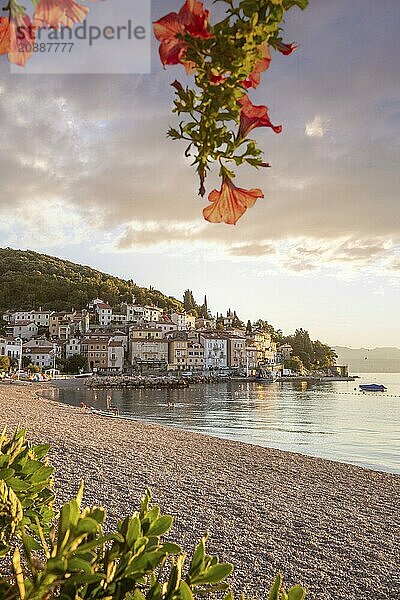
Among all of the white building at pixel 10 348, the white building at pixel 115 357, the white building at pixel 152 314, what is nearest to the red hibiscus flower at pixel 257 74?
the white building at pixel 10 348

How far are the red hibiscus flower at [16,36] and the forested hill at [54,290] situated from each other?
94.8 metres

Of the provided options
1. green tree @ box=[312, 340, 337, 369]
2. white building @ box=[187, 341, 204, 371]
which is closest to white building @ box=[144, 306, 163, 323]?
white building @ box=[187, 341, 204, 371]

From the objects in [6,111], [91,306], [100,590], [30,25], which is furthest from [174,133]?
[91,306]

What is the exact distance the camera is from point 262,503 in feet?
25.7

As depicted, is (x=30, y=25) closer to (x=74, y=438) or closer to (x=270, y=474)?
(x=270, y=474)

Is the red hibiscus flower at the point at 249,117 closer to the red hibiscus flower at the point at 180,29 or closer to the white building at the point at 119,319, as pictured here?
the red hibiscus flower at the point at 180,29

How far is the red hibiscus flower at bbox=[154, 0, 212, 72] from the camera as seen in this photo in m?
0.66

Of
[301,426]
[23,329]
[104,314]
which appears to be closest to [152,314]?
[104,314]

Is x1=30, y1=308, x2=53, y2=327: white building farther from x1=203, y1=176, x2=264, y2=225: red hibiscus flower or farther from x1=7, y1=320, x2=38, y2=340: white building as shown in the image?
x1=203, y1=176, x2=264, y2=225: red hibiscus flower

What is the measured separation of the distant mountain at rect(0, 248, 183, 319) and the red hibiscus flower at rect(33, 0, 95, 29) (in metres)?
94.5

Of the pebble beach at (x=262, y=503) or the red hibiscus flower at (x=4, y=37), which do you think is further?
the pebble beach at (x=262, y=503)

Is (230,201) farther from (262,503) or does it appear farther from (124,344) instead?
(124,344)

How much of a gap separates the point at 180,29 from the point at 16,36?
25cm

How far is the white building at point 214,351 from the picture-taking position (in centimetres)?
7994
